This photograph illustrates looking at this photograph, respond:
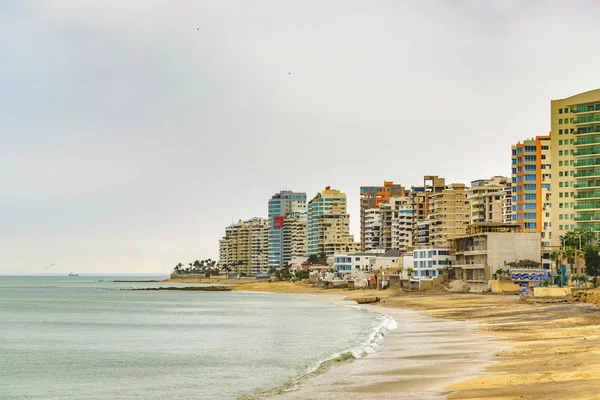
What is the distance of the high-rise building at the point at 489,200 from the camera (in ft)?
610

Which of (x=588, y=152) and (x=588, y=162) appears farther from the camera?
(x=588, y=152)

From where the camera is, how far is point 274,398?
31.2 m

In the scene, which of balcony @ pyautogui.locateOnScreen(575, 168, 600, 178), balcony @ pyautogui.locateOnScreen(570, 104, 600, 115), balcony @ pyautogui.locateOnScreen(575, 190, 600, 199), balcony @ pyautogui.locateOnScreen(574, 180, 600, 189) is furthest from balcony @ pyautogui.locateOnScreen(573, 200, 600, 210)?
balcony @ pyautogui.locateOnScreen(570, 104, 600, 115)

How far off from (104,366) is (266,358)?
33.5 ft

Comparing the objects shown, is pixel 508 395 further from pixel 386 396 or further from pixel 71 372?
pixel 71 372

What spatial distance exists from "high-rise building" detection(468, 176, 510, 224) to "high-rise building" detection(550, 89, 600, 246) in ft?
116

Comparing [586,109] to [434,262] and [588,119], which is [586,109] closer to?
[588,119]

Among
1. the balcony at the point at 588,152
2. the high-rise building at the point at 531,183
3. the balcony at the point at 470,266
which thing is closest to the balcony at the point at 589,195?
the balcony at the point at 588,152

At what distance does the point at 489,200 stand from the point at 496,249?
66646 mm

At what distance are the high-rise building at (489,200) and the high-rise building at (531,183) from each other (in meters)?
21.9

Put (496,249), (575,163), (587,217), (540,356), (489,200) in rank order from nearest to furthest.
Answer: (540,356), (496,249), (587,217), (575,163), (489,200)

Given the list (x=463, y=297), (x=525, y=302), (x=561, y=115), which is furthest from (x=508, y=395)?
(x=561, y=115)

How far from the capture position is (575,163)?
474 feet

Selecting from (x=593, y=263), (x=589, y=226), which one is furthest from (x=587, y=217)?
(x=593, y=263)
